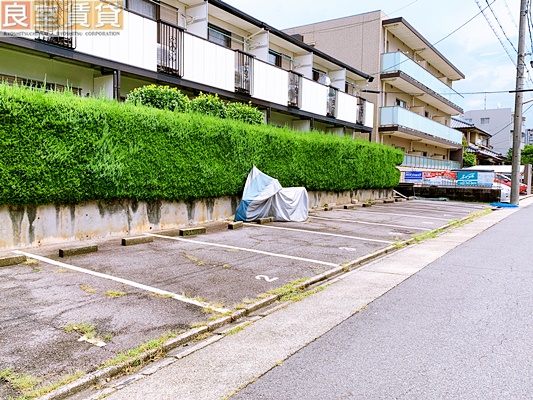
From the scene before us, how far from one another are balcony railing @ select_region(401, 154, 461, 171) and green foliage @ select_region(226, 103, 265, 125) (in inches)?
623

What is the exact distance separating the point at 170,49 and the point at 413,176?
63.3 ft

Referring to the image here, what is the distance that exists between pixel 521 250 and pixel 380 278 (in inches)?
175

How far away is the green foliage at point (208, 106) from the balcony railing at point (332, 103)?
954cm

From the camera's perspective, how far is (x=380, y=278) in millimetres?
6445

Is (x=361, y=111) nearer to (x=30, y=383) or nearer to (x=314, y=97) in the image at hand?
(x=314, y=97)

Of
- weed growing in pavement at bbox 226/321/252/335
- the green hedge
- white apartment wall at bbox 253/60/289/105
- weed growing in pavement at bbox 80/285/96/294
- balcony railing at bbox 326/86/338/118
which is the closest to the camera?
weed growing in pavement at bbox 226/321/252/335

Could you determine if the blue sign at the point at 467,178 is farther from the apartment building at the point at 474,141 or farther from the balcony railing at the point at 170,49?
the apartment building at the point at 474,141

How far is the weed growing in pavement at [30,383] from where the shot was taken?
2.90 meters

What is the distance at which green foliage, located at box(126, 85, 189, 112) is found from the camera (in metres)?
9.87

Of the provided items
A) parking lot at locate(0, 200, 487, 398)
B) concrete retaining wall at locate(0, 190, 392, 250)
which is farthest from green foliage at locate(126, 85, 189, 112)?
parking lot at locate(0, 200, 487, 398)

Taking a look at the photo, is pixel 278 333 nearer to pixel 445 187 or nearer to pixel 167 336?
pixel 167 336

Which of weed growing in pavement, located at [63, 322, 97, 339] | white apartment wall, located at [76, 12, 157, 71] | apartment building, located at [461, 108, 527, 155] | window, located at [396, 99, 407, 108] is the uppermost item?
apartment building, located at [461, 108, 527, 155]

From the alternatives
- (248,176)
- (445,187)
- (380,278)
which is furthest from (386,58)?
(380,278)

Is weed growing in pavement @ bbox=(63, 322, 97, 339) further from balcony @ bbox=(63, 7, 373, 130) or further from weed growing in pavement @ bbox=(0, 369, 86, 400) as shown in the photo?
balcony @ bbox=(63, 7, 373, 130)
